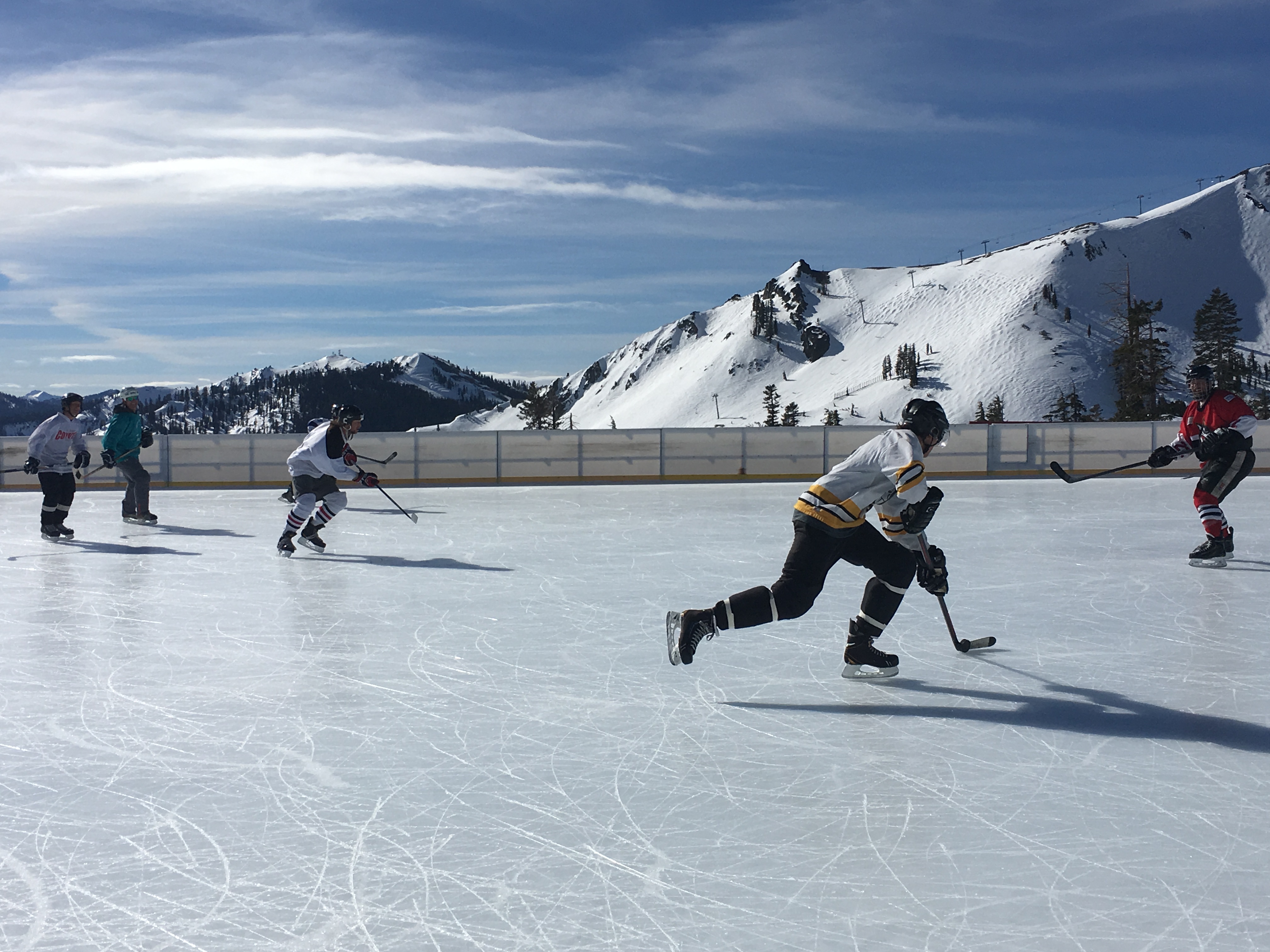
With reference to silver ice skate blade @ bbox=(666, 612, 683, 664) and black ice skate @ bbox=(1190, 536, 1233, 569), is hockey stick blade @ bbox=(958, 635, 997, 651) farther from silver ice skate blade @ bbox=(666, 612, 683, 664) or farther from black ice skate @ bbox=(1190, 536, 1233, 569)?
black ice skate @ bbox=(1190, 536, 1233, 569)

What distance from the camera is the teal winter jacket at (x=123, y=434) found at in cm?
1095

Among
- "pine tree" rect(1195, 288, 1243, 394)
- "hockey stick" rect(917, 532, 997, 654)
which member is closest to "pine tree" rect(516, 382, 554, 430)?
"pine tree" rect(1195, 288, 1243, 394)

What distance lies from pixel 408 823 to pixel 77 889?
82cm

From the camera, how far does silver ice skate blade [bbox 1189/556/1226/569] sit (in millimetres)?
7648

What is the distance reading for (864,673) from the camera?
4.55 metres

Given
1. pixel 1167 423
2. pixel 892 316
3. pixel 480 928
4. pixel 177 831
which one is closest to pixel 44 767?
pixel 177 831

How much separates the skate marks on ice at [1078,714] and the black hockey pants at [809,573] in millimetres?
359

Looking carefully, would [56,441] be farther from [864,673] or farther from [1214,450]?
[1214,450]

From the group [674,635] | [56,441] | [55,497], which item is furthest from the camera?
[55,497]

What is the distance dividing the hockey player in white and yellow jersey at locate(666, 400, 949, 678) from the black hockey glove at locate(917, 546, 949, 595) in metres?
0.05

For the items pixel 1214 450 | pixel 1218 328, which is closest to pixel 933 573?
pixel 1214 450

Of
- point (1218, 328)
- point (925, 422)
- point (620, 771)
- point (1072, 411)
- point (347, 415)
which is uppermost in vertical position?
point (1218, 328)

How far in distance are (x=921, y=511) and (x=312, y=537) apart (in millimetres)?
6143

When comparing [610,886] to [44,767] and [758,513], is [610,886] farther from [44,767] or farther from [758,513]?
[758,513]
